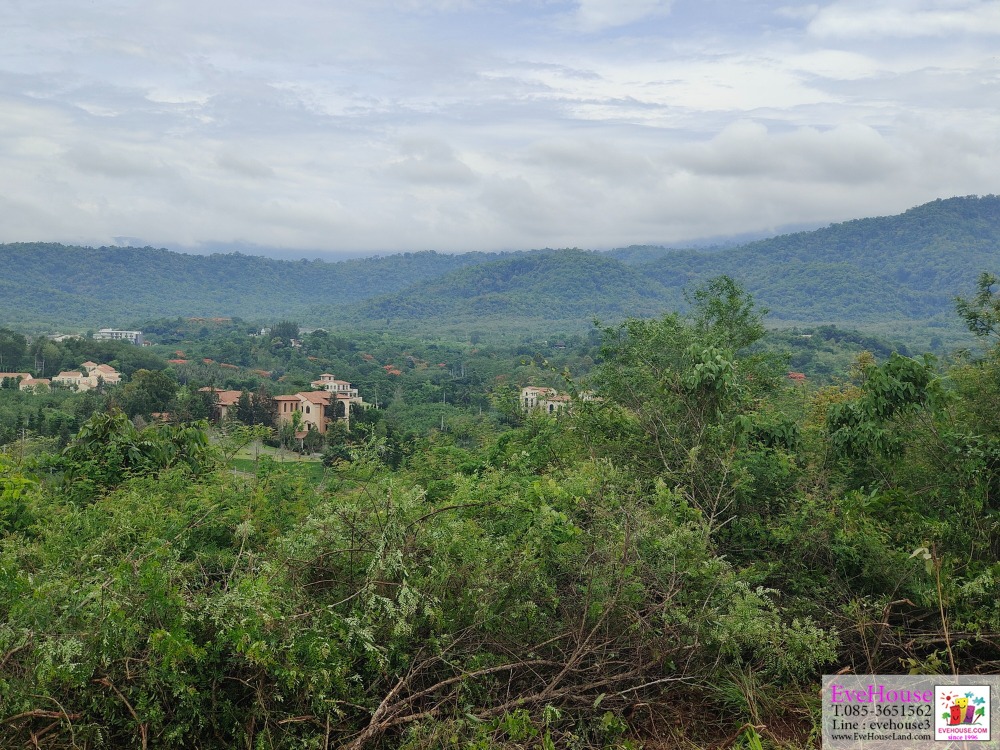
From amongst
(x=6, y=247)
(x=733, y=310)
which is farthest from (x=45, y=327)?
(x=733, y=310)

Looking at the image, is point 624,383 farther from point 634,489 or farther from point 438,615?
point 438,615

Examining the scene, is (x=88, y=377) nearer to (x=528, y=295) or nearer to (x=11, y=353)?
(x=11, y=353)

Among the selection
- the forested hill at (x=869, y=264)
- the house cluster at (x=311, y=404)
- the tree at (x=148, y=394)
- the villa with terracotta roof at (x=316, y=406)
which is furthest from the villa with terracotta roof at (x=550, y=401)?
the forested hill at (x=869, y=264)

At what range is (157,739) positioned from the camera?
2.51 m

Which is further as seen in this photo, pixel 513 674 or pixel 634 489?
pixel 634 489

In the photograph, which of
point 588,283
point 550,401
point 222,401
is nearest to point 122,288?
point 588,283

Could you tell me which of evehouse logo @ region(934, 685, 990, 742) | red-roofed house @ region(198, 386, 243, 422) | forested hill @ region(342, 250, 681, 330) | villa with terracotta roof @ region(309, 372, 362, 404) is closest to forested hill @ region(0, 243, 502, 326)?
forested hill @ region(342, 250, 681, 330)

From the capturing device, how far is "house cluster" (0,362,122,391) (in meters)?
41.1

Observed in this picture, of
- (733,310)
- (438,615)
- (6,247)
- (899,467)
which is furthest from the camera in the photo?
(6,247)

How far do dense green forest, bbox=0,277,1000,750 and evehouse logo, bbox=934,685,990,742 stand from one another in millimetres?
269

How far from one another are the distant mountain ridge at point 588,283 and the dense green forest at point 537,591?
360 feet

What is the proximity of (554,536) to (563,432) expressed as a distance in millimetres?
3573

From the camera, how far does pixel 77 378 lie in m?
45.7

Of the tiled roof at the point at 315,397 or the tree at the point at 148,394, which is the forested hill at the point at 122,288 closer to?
the tiled roof at the point at 315,397
